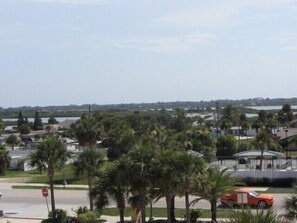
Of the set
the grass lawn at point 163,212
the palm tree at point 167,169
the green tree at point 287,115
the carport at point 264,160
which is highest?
the palm tree at point 167,169

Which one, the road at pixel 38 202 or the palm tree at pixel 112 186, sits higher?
the palm tree at pixel 112 186

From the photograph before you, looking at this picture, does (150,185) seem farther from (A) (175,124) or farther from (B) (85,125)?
(A) (175,124)

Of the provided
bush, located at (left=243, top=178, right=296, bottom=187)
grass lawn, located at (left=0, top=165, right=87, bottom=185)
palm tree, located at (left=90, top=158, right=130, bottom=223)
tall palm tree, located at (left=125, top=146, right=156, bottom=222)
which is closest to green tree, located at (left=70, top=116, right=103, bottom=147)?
grass lawn, located at (left=0, top=165, right=87, bottom=185)

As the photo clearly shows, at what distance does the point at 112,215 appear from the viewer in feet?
101

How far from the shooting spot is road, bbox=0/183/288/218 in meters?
33.1

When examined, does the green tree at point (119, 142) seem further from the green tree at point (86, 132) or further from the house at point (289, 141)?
the house at point (289, 141)

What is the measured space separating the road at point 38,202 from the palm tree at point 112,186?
8.51 metres

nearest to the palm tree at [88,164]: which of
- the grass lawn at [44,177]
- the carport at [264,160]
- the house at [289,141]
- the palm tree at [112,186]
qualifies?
the palm tree at [112,186]

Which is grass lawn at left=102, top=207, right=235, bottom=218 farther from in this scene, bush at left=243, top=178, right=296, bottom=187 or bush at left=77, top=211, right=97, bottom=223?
bush at left=243, top=178, right=296, bottom=187

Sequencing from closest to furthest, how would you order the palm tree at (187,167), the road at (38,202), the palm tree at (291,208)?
the palm tree at (291,208)
the palm tree at (187,167)
the road at (38,202)

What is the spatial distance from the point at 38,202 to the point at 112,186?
1555 centimetres

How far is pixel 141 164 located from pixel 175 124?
275 ft

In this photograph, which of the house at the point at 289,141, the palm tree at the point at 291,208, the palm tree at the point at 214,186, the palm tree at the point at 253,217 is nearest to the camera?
the palm tree at the point at 253,217

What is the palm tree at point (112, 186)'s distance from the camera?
898 inches
